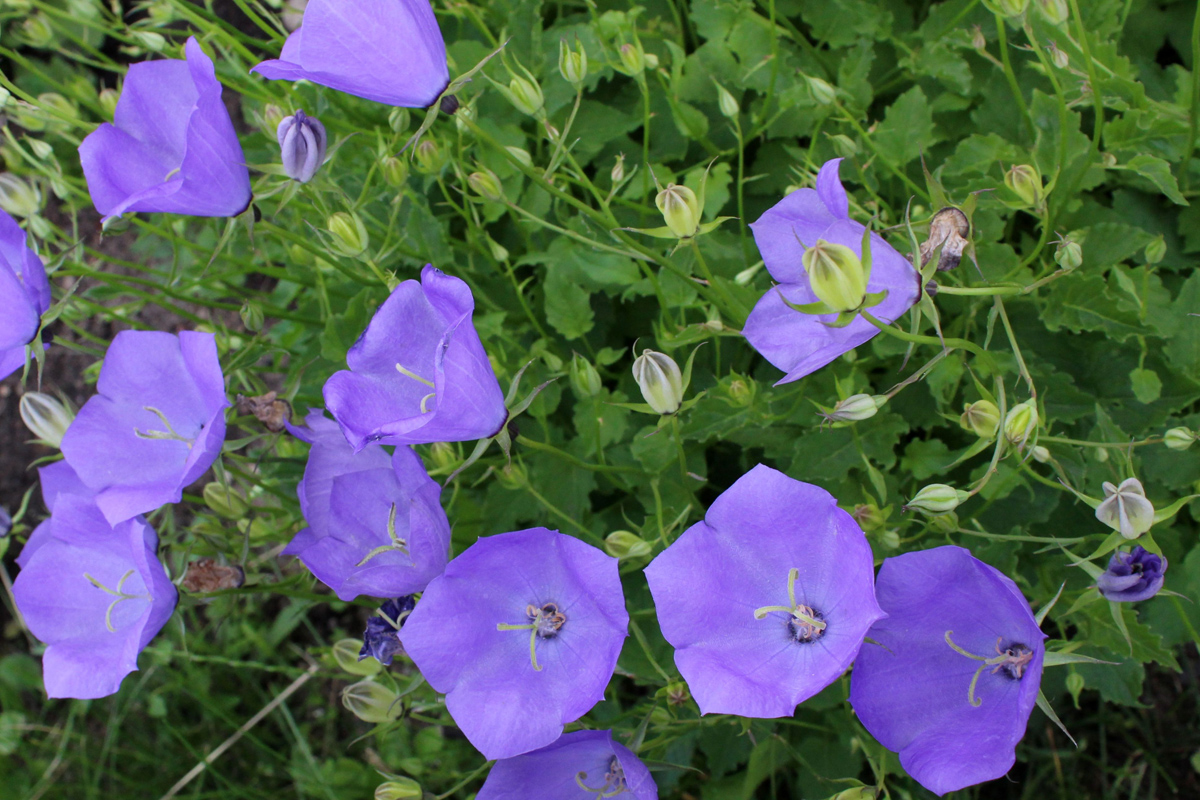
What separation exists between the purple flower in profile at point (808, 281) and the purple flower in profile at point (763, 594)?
198 millimetres

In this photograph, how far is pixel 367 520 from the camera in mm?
1659

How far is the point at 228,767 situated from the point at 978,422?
116 inches

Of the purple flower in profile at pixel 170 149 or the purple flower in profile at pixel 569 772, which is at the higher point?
the purple flower in profile at pixel 170 149

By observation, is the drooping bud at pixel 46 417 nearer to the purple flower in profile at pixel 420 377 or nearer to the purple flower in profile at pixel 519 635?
the purple flower in profile at pixel 420 377

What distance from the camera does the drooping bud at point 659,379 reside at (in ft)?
4.63

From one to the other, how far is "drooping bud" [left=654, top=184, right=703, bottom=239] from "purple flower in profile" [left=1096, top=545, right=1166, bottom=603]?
783 mm

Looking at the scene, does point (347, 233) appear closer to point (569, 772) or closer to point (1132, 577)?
point (569, 772)

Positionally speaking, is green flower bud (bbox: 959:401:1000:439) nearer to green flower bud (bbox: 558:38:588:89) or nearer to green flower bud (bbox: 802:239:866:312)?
green flower bud (bbox: 802:239:866:312)

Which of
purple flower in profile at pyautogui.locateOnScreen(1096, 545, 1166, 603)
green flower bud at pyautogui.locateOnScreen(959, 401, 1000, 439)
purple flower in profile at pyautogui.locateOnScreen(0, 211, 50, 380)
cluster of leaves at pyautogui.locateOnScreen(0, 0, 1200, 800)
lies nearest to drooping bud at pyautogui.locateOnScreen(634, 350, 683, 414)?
cluster of leaves at pyautogui.locateOnScreen(0, 0, 1200, 800)

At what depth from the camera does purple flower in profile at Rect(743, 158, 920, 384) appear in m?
1.34

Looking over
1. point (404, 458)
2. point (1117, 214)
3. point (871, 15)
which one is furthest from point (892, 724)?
point (871, 15)

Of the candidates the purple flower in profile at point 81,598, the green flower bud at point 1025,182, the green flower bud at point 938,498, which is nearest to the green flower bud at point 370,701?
the purple flower in profile at point 81,598

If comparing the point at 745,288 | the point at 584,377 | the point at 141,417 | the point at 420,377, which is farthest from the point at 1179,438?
the point at 141,417

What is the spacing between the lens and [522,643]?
1591mm
